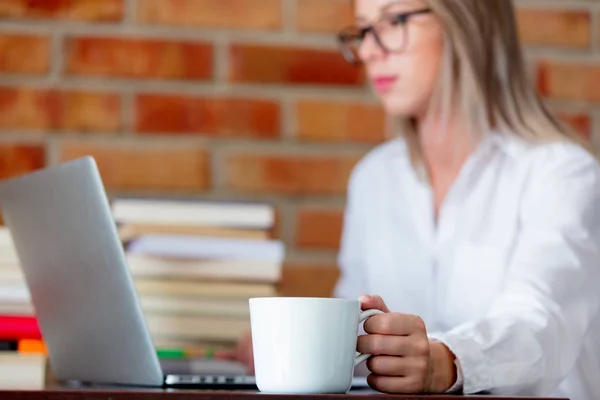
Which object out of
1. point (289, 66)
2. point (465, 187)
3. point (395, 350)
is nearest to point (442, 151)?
point (465, 187)

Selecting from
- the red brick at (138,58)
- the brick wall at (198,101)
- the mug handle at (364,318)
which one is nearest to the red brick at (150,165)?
the brick wall at (198,101)

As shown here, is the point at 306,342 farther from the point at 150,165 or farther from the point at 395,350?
the point at 150,165

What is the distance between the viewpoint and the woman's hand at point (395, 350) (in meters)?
0.89

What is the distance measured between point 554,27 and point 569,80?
0.37 ft

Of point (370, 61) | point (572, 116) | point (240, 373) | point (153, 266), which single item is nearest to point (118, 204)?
point (153, 266)

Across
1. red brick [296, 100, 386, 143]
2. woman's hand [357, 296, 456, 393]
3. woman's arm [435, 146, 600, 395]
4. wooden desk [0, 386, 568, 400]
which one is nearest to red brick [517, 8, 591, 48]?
red brick [296, 100, 386, 143]

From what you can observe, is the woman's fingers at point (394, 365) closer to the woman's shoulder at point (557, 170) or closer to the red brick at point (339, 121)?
the woman's shoulder at point (557, 170)

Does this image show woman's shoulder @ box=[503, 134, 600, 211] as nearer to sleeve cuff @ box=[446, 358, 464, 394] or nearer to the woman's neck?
the woman's neck

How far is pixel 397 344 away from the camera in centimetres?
90

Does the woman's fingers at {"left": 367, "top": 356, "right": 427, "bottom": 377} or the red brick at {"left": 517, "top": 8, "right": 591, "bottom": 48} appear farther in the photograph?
the red brick at {"left": 517, "top": 8, "right": 591, "bottom": 48}

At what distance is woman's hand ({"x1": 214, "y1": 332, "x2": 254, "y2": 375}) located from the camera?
1515 mm

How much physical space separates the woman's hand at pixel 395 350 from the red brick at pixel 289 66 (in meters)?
1.15

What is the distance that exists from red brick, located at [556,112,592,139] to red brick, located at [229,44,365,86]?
16.9 inches

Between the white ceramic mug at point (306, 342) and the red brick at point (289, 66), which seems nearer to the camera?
the white ceramic mug at point (306, 342)
